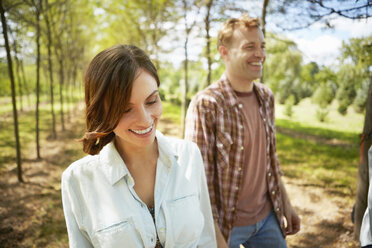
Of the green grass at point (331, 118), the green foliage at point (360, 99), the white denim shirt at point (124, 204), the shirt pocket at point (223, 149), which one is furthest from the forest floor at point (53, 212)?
the green foliage at point (360, 99)

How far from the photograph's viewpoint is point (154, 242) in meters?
1.35

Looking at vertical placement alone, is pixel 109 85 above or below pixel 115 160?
above

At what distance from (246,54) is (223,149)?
0.89m

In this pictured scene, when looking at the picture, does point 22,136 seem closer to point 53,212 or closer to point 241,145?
point 53,212

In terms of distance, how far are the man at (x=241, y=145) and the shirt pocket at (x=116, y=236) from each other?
0.84 metres

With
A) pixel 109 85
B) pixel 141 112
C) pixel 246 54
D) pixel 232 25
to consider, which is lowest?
pixel 141 112

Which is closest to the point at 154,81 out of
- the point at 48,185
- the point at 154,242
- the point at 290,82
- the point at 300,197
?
the point at 154,242

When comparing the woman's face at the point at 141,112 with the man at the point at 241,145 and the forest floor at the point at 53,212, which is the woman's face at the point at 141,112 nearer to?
the man at the point at 241,145

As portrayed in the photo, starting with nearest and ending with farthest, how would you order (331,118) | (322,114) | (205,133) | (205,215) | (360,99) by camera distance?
(205,215), (205,133), (360,99), (331,118), (322,114)

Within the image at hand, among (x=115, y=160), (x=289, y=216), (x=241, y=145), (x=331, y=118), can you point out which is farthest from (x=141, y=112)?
(x=331, y=118)

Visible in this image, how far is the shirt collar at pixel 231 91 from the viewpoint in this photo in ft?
7.21

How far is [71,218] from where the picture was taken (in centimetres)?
129

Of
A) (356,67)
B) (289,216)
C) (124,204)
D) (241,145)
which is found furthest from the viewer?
(356,67)

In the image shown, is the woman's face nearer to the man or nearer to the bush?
the man
